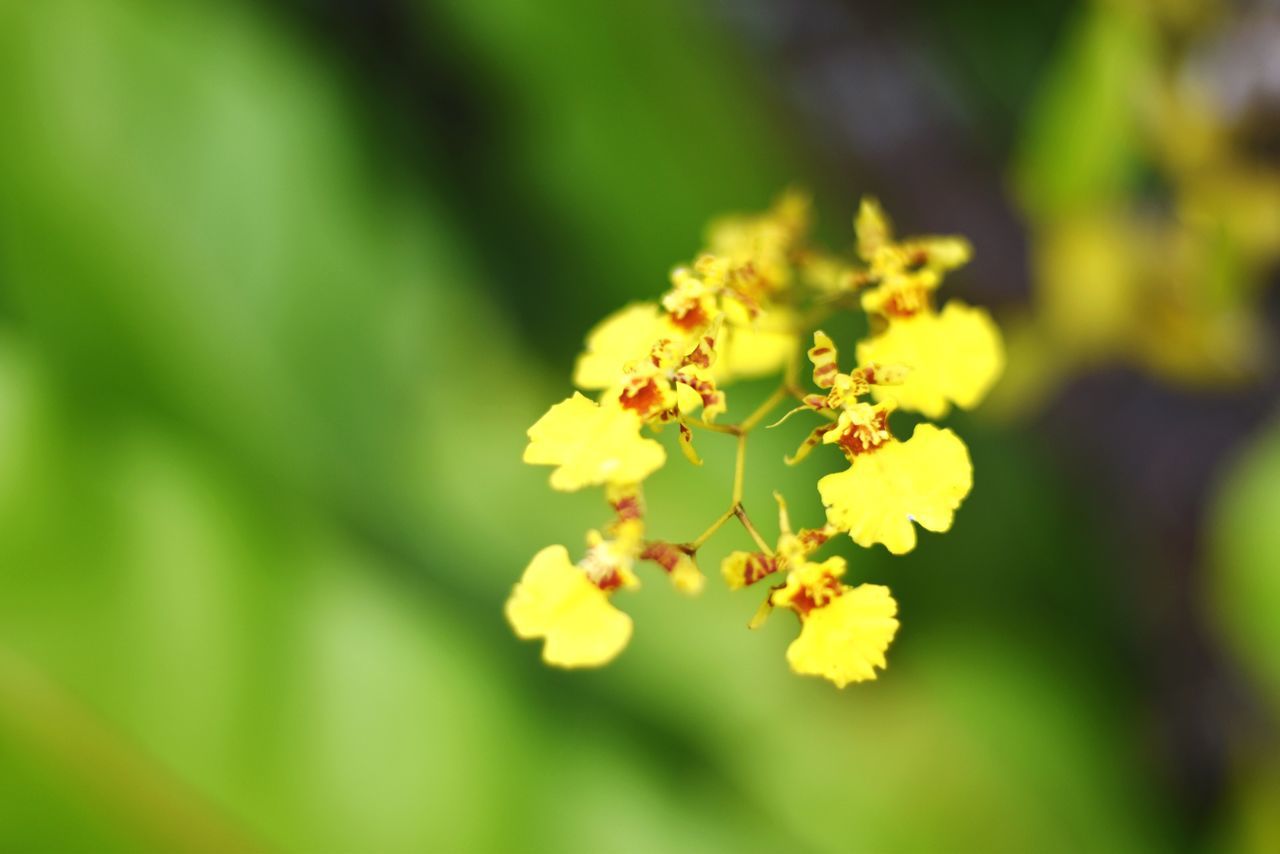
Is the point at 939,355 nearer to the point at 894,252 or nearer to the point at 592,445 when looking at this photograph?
the point at 894,252

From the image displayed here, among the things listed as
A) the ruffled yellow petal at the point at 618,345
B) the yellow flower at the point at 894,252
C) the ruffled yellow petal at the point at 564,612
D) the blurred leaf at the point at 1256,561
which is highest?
the blurred leaf at the point at 1256,561

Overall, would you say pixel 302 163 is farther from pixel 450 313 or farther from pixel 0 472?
pixel 0 472

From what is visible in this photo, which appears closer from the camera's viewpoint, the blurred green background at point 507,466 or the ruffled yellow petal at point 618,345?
the ruffled yellow petal at point 618,345

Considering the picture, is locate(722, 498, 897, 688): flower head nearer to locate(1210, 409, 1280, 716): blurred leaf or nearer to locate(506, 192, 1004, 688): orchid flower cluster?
locate(506, 192, 1004, 688): orchid flower cluster

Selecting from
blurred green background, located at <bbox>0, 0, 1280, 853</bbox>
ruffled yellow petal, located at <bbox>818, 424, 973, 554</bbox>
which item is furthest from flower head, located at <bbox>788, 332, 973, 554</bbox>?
blurred green background, located at <bbox>0, 0, 1280, 853</bbox>

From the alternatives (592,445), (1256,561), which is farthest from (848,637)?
(1256,561)

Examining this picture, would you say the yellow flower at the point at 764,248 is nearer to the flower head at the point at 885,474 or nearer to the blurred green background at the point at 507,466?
the flower head at the point at 885,474

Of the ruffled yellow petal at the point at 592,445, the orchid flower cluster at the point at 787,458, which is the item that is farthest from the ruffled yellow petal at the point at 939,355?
the ruffled yellow petal at the point at 592,445

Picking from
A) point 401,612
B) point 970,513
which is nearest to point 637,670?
point 401,612
